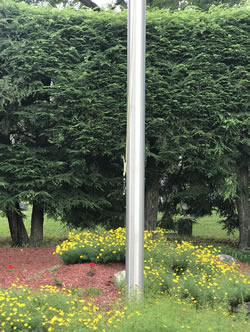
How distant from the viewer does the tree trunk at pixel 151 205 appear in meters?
9.06

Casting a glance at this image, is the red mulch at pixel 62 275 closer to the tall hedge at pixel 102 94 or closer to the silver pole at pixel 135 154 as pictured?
the silver pole at pixel 135 154

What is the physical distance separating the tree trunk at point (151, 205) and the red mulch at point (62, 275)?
2509 millimetres

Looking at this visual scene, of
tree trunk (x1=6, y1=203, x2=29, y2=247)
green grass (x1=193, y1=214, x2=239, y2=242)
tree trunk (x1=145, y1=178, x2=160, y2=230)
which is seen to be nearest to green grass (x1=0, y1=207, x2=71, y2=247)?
tree trunk (x1=6, y1=203, x2=29, y2=247)

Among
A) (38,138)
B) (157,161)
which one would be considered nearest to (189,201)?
(157,161)

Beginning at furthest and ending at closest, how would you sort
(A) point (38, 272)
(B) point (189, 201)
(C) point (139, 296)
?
(B) point (189, 201) < (A) point (38, 272) < (C) point (139, 296)

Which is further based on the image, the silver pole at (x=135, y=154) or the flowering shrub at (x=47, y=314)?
Answer: the silver pole at (x=135, y=154)

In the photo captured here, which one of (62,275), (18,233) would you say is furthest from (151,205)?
(62,275)

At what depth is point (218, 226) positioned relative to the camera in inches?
611

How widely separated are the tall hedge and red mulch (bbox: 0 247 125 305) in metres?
1.54

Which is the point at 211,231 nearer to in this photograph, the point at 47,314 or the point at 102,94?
the point at 102,94

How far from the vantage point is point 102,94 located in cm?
823

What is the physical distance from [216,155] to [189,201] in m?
1.95

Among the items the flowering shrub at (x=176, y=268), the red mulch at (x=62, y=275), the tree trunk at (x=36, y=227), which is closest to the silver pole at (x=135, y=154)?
the flowering shrub at (x=176, y=268)

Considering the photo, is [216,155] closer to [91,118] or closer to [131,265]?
[91,118]
